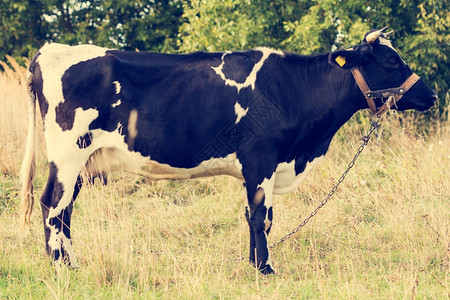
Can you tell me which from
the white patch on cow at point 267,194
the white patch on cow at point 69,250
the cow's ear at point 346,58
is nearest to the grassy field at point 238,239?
the white patch on cow at point 69,250

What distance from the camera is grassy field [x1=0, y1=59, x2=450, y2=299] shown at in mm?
4488

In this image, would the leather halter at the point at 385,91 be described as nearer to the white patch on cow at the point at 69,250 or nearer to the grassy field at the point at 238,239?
the grassy field at the point at 238,239

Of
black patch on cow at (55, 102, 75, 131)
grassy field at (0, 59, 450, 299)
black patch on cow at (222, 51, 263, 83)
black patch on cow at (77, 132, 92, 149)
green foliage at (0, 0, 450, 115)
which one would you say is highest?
green foliage at (0, 0, 450, 115)

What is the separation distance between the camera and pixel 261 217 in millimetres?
5184

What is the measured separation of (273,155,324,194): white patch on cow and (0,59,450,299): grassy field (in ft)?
1.75

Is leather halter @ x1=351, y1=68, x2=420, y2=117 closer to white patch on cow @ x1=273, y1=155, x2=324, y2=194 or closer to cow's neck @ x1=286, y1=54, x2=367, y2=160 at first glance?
cow's neck @ x1=286, y1=54, x2=367, y2=160

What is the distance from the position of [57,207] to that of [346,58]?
2.82m

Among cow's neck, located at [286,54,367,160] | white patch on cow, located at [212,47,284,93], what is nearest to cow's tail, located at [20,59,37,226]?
white patch on cow, located at [212,47,284,93]

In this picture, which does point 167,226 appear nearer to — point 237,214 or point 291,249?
point 237,214

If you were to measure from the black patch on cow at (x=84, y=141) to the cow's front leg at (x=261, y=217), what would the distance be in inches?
55.9

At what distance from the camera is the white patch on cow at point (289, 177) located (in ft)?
17.7

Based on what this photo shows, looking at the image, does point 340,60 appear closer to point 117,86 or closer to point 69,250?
point 117,86

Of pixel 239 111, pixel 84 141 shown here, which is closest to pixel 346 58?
pixel 239 111

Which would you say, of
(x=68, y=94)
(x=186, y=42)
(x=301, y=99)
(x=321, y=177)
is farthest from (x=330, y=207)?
(x=186, y=42)
